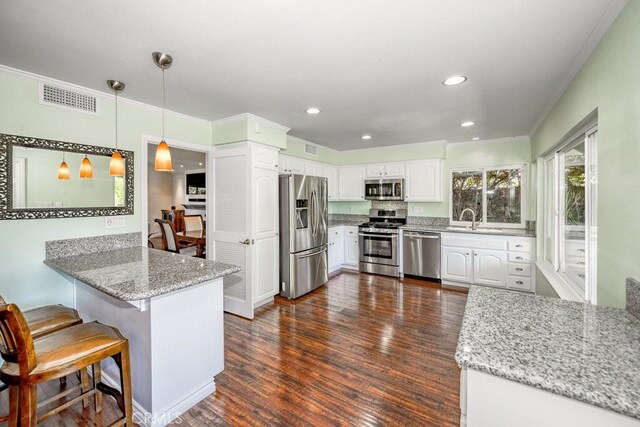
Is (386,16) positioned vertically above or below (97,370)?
above

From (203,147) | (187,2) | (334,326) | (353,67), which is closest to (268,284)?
(334,326)

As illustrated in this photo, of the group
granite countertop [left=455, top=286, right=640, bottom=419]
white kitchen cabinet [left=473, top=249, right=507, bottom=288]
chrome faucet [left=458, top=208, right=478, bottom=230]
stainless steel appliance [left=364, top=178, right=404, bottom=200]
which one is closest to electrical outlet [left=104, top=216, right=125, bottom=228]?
granite countertop [left=455, top=286, right=640, bottom=419]

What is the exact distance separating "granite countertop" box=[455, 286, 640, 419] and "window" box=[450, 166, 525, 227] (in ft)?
12.3

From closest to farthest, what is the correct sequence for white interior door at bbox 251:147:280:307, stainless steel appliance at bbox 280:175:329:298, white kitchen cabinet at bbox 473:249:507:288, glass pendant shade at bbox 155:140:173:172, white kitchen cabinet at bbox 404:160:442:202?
glass pendant shade at bbox 155:140:173:172 < white interior door at bbox 251:147:280:307 < stainless steel appliance at bbox 280:175:329:298 < white kitchen cabinet at bbox 473:249:507:288 < white kitchen cabinet at bbox 404:160:442:202

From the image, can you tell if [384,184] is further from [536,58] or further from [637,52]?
[637,52]

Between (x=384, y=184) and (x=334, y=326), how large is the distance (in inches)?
120

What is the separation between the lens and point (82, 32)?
5.63 feet

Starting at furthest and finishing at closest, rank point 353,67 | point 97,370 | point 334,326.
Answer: point 334,326 → point 353,67 → point 97,370

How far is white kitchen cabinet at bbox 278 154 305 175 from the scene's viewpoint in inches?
172

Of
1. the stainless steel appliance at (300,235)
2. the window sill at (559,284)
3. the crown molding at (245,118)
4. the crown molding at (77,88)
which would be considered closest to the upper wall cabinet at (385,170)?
the stainless steel appliance at (300,235)

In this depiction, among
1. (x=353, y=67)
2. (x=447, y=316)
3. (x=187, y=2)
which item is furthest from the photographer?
(x=447, y=316)

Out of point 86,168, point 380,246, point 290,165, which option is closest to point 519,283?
point 380,246

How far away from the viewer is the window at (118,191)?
2787 mm

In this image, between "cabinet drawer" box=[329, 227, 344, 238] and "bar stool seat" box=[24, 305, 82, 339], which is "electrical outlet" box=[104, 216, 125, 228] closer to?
"bar stool seat" box=[24, 305, 82, 339]
